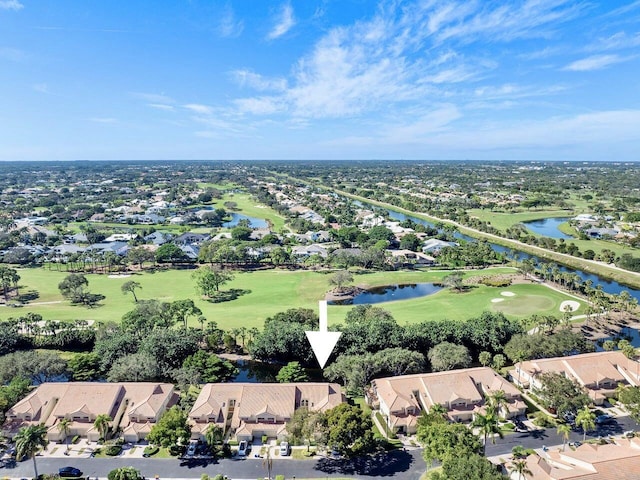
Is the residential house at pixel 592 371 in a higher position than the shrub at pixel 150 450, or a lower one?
higher

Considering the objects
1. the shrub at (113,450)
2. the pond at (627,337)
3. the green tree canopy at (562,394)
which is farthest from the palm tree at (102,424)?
the pond at (627,337)

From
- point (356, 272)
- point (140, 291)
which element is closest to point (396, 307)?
point (356, 272)

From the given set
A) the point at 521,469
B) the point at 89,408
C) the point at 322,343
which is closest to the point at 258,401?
the point at 322,343

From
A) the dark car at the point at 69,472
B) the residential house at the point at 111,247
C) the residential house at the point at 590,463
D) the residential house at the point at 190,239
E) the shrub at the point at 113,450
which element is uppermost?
the residential house at the point at 590,463

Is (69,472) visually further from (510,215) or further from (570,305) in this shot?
(510,215)

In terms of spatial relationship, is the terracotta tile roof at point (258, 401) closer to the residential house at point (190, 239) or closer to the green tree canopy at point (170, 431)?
the green tree canopy at point (170, 431)

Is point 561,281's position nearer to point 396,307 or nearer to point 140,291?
point 396,307
